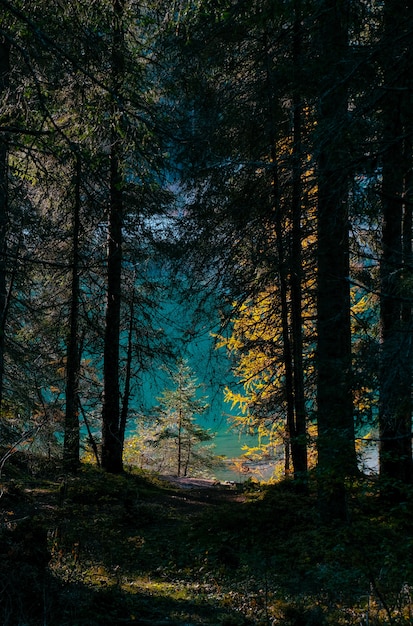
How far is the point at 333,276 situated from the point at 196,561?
454 cm

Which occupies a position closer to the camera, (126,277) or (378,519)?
(378,519)

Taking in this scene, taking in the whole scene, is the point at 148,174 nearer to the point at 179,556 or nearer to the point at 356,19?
the point at 356,19

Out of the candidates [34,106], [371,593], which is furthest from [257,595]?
[34,106]

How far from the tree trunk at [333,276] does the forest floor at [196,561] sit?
0.38m

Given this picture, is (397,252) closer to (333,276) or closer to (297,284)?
(333,276)

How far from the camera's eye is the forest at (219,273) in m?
4.79

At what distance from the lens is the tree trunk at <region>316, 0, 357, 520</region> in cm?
450

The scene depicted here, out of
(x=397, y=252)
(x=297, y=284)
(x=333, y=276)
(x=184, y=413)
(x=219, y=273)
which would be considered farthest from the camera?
(x=184, y=413)

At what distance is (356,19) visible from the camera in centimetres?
583

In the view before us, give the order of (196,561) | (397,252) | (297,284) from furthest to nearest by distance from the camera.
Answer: (297,284)
(196,561)
(397,252)

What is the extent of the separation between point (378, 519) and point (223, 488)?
7.74 m

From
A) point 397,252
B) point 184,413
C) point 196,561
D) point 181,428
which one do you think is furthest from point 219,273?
point 181,428

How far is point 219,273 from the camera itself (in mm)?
9883

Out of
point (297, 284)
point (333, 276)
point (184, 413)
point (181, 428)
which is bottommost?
point (181, 428)
